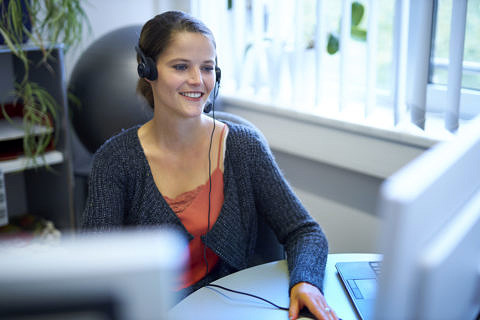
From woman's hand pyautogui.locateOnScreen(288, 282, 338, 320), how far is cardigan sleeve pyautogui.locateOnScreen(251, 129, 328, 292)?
0.43 feet

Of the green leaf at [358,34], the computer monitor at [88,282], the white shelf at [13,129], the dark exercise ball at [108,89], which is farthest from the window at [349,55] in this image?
the computer monitor at [88,282]

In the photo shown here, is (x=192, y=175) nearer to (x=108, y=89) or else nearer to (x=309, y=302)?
(x=309, y=302)

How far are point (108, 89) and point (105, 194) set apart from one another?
72 cm

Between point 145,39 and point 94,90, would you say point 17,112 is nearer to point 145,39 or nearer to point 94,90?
point 94,90

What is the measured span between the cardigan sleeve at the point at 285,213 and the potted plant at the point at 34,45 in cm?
91

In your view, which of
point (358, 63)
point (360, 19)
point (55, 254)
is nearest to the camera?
point (55, 254)

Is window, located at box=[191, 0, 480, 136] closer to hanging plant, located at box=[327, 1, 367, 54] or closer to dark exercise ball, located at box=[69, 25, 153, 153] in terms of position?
hanging plant, located at box=[327, 1, 367, 54]

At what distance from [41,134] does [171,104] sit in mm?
785

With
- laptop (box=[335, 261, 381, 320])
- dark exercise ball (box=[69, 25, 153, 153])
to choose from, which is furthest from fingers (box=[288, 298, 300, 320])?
dark exercise ball (box=[69, 25, 153, 153])

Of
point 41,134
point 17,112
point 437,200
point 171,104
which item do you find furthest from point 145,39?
point 437,200

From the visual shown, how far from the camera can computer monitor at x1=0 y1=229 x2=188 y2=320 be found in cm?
32

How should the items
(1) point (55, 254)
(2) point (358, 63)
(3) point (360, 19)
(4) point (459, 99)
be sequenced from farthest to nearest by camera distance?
(2) point (358, 63), (3) point (360, 19), (4) point (459, 99), (1) point (55, 254)

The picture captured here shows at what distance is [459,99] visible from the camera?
1620 millimetres

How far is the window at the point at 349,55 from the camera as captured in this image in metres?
1.69
